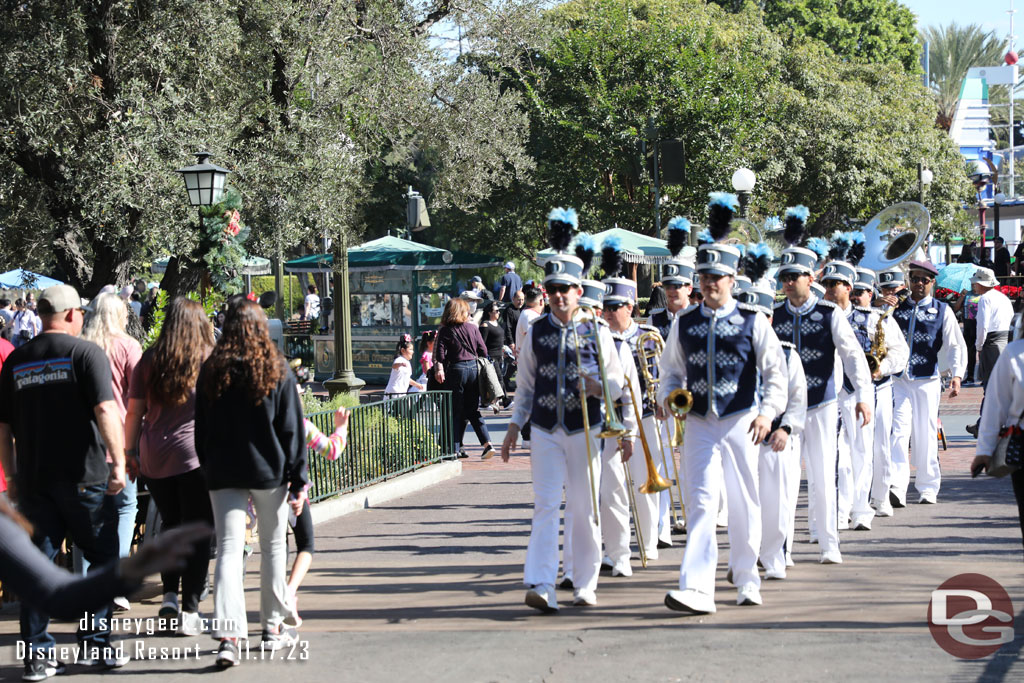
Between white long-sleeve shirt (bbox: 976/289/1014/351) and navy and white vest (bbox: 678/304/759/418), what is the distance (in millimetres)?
8176

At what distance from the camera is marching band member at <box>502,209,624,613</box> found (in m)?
7.04

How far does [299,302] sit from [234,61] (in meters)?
32.8

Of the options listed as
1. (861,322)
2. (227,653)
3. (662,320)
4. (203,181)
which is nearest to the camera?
(227,653)

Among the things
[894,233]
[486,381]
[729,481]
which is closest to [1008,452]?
[729,481]

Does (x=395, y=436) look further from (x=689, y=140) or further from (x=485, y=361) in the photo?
(x=689, y=140)

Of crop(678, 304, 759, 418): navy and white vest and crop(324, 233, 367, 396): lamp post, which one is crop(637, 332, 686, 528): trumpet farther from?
crop(324, 233, 367, 396): lamp post

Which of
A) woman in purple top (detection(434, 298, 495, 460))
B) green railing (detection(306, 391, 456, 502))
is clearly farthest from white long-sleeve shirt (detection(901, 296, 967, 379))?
woman in purple top (detection(434, 298, 495, 460))

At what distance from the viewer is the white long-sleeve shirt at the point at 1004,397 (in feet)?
19.8

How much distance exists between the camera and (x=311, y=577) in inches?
328

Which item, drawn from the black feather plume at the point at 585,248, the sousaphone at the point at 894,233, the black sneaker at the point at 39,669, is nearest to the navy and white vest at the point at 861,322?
the black feather plume at the point at 585,248

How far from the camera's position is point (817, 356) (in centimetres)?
872

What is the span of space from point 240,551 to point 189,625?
80 centimetres

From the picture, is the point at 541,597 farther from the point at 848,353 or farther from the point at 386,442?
the point at 386,442

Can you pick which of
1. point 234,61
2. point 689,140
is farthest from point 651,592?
point 689,140
